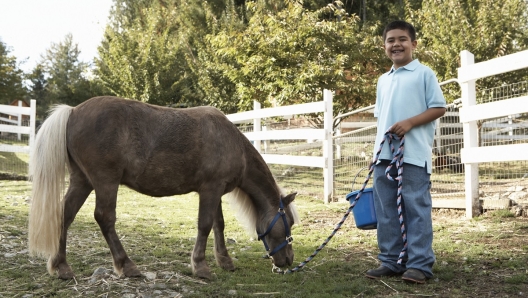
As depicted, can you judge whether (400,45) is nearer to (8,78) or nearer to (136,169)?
(136,169)

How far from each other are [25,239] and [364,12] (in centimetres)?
1790

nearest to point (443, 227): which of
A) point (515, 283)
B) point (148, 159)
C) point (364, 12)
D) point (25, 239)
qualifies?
point (515, 283)

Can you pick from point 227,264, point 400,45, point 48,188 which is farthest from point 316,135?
point 48,188

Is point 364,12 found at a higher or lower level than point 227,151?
higher

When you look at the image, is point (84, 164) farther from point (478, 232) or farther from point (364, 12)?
point (364, 12)

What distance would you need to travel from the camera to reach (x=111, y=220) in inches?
142

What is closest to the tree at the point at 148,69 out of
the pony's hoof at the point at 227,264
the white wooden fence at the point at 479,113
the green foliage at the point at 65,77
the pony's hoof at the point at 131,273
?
the green foliage at the point at 65,77

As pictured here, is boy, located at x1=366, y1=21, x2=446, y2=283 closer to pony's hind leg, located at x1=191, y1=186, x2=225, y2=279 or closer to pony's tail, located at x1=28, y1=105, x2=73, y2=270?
pony's hind leg, located at x1=191, y1=186, x2=225, y2=279

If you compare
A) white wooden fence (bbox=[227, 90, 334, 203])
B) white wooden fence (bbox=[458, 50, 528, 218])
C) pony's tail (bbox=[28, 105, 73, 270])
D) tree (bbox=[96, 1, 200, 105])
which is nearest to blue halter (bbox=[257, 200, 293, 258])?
pony's tail (bbox=[28, 105, 73, 270])

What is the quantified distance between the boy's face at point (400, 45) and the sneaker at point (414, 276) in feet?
5.04

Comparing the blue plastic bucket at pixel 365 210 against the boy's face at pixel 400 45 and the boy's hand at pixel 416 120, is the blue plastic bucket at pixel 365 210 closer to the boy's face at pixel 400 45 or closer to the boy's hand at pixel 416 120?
the boy's hand at pixel 416 120

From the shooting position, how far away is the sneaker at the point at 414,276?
3461mm

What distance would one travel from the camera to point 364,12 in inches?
796

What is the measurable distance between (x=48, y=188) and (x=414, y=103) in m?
2.74
